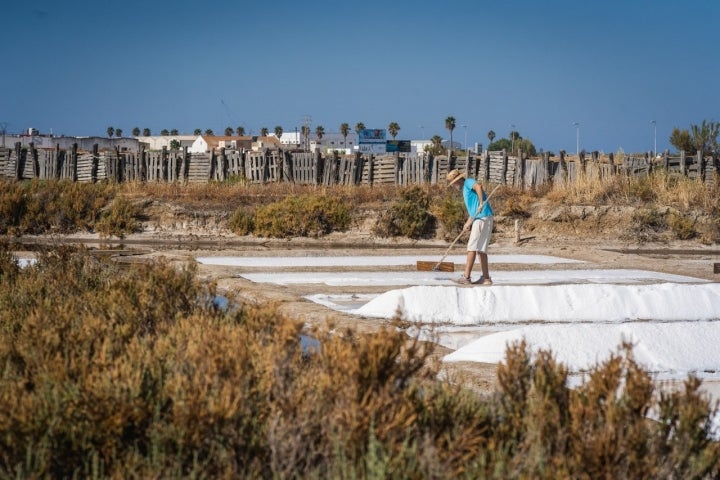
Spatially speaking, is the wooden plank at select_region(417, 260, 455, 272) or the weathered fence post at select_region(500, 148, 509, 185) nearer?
the wooden plank at select_region(417, 260, 455, 272)

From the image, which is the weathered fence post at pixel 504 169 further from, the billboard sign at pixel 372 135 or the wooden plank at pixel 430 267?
the billboard sign at pixel 372 135

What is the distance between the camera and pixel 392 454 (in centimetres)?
465

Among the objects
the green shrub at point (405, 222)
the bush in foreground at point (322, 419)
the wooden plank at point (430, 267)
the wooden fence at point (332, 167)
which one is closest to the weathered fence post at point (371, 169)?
the wooden fence at point (332, 167)

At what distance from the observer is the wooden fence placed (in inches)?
1432

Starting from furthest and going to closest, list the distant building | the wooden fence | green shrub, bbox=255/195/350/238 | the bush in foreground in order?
the distant building, the wooden fence, green shrub, bbox=255/195/350/238, the bush in foreground

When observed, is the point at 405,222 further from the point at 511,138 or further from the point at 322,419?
the point at 511,138

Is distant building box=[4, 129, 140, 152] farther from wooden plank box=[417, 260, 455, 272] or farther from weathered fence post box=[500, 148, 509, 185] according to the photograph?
wooden plank box=[417, 260, 455, 272]

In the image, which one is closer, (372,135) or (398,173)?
(398,173)

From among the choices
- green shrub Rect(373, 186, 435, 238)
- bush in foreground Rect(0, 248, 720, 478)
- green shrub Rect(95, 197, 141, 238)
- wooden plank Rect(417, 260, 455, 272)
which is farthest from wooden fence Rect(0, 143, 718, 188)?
bush in foreground Rect(0, 248, 720, 478)

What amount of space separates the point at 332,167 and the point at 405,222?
42.1ft

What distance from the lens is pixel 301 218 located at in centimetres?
2802

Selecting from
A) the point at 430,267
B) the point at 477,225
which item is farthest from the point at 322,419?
the point at 430,267

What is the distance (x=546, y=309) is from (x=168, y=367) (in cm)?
631

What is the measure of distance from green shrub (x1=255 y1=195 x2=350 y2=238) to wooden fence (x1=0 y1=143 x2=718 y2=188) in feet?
26.8
